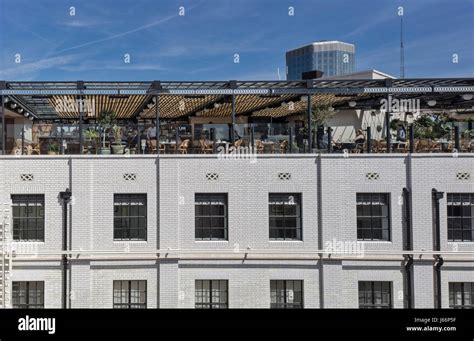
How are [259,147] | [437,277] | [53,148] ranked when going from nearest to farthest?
[437,277] < [53,148] < [259,147]

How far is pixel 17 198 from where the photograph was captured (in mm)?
9359

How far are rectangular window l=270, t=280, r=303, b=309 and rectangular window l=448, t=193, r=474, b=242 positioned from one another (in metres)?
3.80

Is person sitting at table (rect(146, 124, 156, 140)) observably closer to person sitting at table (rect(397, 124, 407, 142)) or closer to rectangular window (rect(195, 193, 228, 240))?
rectangular window (rect(195, 193, 228, 240))

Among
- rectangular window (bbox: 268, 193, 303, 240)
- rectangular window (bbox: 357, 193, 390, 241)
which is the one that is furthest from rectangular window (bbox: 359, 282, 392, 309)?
rectangular window (bbox: 268, 193, 303, 240)

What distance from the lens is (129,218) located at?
9.41 meters

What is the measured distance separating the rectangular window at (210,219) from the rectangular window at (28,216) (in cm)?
373

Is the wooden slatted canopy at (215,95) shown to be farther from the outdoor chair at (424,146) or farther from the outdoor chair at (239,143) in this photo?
the outdoor chair at (424,146)

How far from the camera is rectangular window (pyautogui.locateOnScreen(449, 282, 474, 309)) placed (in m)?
9.16

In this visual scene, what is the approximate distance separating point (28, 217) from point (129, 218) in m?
2.39

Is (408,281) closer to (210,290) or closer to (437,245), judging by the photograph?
(437,245)

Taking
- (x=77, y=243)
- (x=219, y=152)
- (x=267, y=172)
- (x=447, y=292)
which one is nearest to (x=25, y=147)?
(x=77, y=243)

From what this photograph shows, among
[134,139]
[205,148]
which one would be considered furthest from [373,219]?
[134,139]
